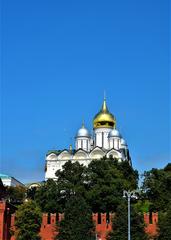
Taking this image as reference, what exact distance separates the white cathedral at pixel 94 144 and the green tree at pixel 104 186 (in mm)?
35545

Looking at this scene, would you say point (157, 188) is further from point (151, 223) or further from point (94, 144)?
point (94, 144)

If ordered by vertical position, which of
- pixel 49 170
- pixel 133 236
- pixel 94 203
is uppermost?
pixel 49 170

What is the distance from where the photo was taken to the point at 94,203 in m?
60.7

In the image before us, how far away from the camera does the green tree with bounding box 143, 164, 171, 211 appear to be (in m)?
62.0

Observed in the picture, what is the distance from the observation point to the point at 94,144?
10850 centimetres

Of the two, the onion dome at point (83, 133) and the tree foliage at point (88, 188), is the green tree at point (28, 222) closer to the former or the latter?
the tree foliage at point (88, 188)

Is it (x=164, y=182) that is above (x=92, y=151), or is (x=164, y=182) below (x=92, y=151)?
below

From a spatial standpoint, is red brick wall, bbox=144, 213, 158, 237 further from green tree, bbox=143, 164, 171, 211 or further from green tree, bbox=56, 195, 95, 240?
green tree, bbox=56, 195, 95, 240

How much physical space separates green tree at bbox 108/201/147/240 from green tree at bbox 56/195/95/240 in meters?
2.18

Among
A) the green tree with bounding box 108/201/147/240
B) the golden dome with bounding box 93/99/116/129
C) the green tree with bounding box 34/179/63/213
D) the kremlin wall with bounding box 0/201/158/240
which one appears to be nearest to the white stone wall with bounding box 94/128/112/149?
the golden dome with bounding box 93/99/116/129

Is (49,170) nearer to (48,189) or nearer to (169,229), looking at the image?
(48,189)

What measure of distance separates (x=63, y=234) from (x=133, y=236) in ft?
20.7

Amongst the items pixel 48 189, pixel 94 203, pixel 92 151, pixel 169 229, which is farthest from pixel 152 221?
pixel 92 151

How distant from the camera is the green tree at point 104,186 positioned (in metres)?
60.1
